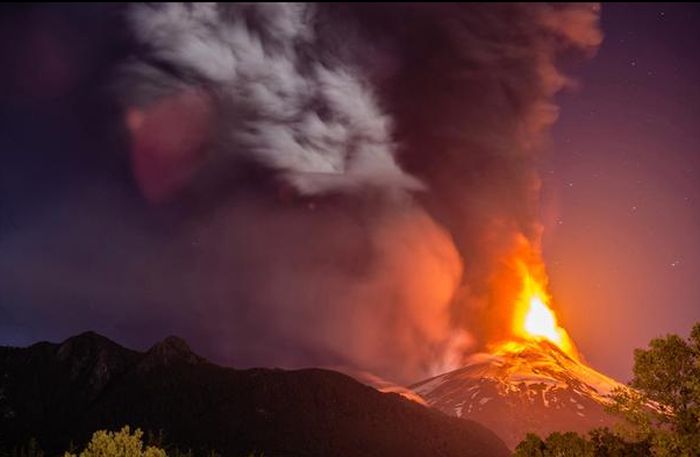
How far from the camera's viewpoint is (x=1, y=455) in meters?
159

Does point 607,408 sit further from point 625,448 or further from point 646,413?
point 625,448

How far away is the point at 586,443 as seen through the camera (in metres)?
44.5

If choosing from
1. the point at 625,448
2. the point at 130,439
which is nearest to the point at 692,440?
the point at 625,448

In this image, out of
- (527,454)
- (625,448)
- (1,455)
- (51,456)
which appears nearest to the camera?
(625,448)

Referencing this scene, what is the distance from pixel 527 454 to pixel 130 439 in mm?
30316

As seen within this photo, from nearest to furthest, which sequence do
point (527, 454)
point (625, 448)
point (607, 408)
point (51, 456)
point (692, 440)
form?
1. point (692, 440)
2. point (607, 408)
3. point (625, 448)
4. point (527, 454)
5. point (51, 456)

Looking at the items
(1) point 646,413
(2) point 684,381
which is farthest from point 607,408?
(2) point 684,381

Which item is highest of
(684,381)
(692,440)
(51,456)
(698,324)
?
(51,456)

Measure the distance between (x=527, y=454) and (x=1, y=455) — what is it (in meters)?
160

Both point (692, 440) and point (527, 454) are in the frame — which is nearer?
point (692, 440)

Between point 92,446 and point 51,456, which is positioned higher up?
point 51,456

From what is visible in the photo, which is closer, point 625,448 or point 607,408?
point 607,408

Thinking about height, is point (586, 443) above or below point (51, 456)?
below

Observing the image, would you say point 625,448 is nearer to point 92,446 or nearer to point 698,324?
point 698,324
